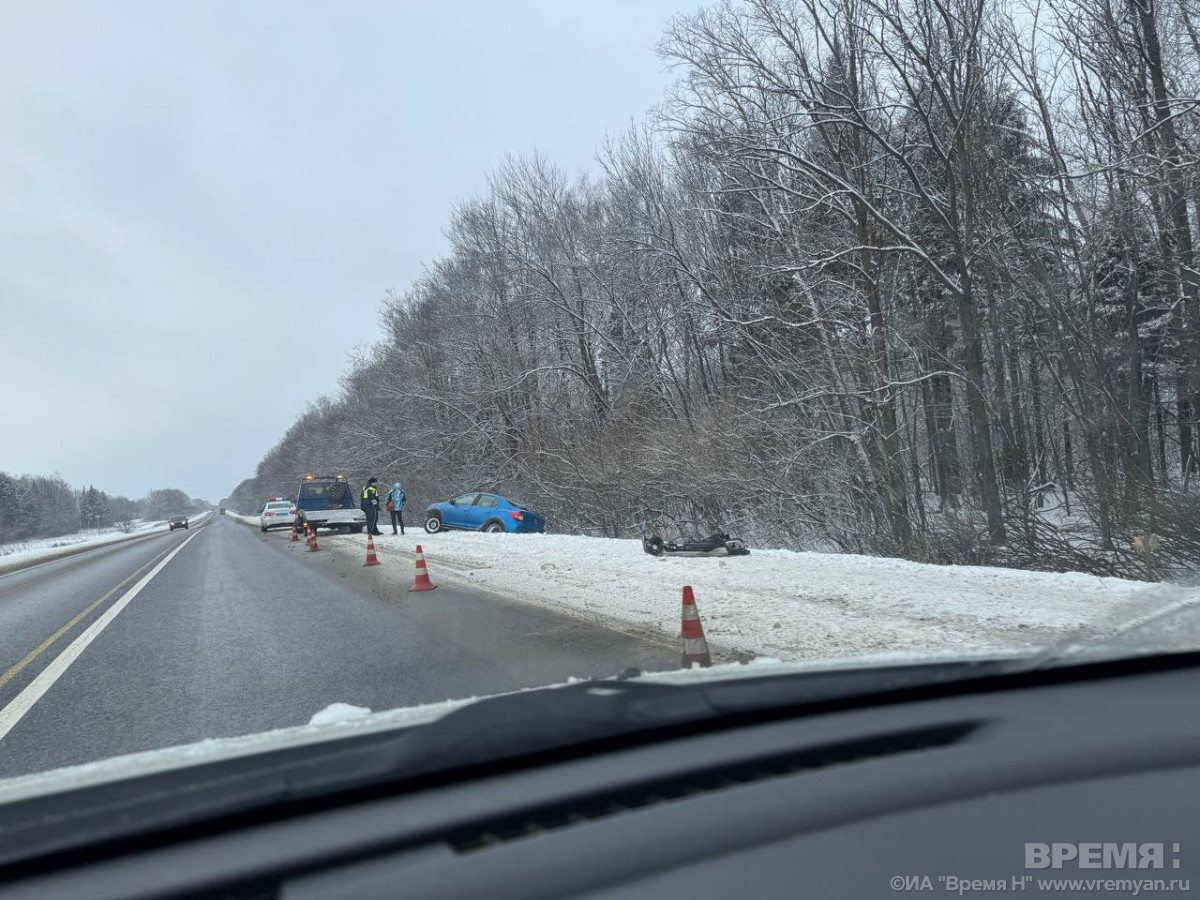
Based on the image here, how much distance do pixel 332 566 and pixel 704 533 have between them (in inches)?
366

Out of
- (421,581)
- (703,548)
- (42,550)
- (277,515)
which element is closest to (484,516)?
(703,548)

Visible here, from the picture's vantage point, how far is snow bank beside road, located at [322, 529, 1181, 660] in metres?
6.73

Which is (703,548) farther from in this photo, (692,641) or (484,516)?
(484,516)

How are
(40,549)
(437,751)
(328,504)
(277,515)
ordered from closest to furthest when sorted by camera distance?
(437,751) < (328,504) < (277,515) < (40,549)

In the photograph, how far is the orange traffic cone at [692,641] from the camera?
5984 millimetres

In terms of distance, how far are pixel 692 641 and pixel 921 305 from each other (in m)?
16.0

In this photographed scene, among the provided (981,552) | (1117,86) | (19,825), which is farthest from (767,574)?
(1117,86)

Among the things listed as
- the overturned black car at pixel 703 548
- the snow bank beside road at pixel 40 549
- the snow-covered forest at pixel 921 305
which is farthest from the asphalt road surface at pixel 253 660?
the snow bank beside road at pixel 40 549

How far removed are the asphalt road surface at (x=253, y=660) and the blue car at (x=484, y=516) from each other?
1210 cm

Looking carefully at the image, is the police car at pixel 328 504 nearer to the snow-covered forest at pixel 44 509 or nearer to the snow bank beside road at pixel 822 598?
the snow bank beside road at pixel 822 598

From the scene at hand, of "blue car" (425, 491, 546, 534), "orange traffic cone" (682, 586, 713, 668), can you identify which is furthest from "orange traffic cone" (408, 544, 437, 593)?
"blue car" (425, 491, 546, 534)

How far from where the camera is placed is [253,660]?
7668 mm

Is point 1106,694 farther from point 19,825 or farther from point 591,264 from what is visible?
point 591,264

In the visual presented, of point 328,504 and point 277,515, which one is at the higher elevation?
point 328,504
